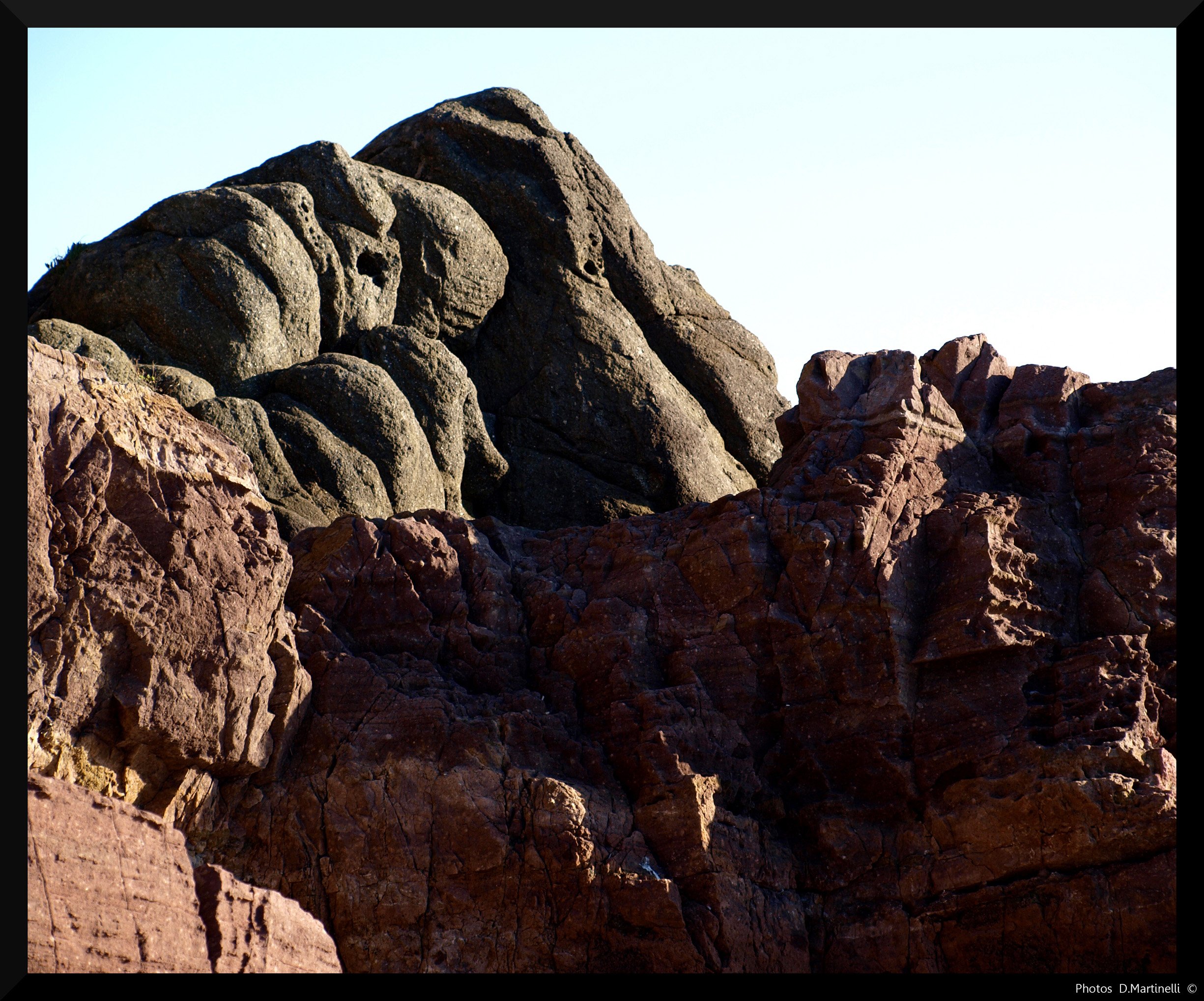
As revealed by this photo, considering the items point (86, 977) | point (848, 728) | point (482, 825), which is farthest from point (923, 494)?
point (86, 977)

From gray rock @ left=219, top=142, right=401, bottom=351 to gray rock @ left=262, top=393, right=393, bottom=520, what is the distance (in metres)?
3.16

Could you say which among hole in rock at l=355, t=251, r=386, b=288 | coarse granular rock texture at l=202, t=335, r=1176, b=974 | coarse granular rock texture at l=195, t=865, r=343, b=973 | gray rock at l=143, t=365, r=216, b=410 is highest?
hole in rock at l=355, t=251, r=386, b=288

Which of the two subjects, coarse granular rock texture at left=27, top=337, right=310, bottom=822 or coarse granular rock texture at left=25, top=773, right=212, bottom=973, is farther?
coarse granular rock texture at left=27, top=337, right=310, bottom=822

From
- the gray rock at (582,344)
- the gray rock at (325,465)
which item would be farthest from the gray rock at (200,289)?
the gray rock at (582,344)

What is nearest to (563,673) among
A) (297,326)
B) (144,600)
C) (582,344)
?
(144,600)

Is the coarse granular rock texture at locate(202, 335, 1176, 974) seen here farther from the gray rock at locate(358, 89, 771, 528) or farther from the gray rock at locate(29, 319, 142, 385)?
the gray rock at locate(358, 89, 771, 528)

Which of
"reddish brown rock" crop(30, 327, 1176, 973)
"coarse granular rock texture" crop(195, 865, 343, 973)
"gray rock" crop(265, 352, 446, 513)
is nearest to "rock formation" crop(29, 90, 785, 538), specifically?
"gray rock" crop(265, 352, 446, 513)

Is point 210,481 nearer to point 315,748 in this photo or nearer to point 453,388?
point 315,748

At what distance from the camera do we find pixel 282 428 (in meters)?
20.0

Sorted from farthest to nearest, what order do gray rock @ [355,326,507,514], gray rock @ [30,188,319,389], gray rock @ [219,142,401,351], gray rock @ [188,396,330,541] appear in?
gray rock @ [219,142,401,351]
gray rock @ [355,326,507,514]
gray rock @ [30,188,319,389]
gray rock @ [188,396,330,541]

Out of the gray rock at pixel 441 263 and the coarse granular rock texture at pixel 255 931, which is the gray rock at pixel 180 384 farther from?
the coarse granular rock texture at pixel 255 931

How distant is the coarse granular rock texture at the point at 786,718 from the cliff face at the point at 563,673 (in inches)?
1.6

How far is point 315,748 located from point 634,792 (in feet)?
11.1

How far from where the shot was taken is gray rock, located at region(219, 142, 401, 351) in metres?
23.0
